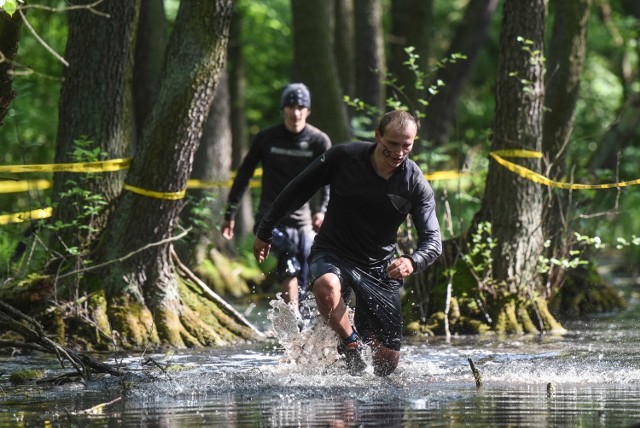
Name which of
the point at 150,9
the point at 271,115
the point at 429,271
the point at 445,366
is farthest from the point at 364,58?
the point at 271,115

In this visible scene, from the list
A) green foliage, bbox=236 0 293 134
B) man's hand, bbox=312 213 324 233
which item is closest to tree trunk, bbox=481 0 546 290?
man's hand, bbox=312 213 324 233

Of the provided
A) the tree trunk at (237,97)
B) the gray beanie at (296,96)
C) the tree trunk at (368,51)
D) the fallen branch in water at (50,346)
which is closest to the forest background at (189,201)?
the gray beanie at (296,96)

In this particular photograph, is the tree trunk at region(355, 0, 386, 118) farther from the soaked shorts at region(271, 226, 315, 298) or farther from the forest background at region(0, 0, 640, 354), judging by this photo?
the soaked shorts at region(271, 226, 315, 298)

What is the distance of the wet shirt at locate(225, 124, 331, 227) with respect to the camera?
12.0 meters

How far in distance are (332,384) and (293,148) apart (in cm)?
368

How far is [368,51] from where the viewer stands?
20891 millimetres

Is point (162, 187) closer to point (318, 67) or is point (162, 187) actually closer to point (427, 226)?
point (427, 226)

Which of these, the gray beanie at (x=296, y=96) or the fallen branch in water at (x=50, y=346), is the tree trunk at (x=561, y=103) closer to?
the gray beanie at (x=296, y=96)

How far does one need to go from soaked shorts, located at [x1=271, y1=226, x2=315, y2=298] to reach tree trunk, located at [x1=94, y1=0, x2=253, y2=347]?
3.41 feet

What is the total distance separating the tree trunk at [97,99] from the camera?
39.3 ft

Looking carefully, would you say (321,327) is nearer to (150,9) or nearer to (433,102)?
(150,9)

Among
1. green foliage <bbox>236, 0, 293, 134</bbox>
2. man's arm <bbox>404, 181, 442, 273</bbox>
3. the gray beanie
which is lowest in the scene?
man's arm <bbox>404, 181, 442, 273</bbox>

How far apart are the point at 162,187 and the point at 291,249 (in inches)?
57.1

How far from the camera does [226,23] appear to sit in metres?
11.5
